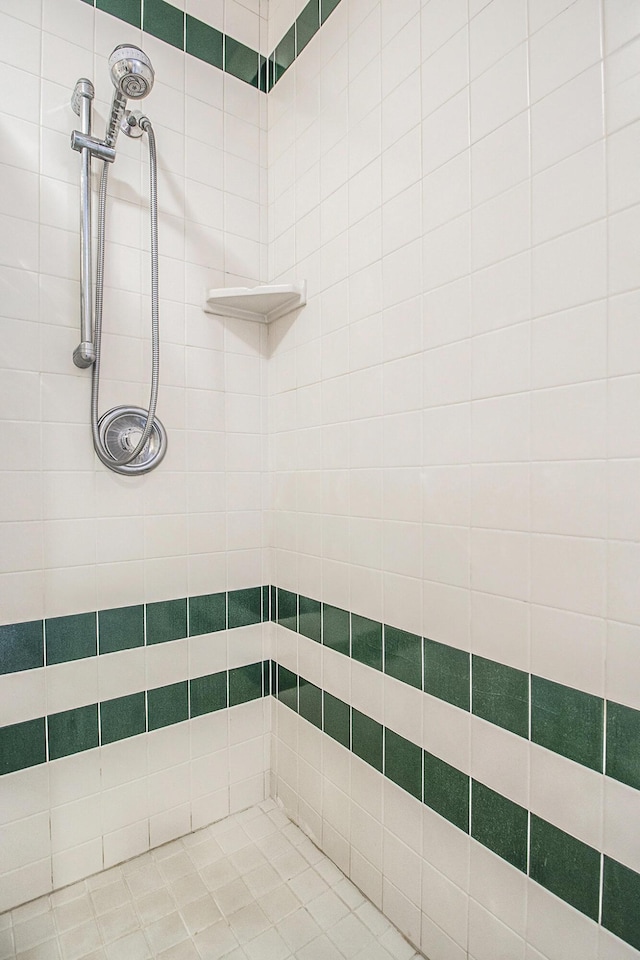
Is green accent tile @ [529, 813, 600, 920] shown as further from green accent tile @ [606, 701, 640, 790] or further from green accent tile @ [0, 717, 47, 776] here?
green accent tile @ [0, 717, 47, 776]

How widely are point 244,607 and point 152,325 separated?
92 cm

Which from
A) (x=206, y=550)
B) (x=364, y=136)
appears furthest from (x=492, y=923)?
(x=364, y=136)

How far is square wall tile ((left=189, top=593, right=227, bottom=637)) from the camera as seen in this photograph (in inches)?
62.1

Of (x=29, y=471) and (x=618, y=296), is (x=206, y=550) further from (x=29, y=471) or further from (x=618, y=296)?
(x=618, y=296)

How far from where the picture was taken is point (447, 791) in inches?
43.4

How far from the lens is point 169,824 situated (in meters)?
1.54

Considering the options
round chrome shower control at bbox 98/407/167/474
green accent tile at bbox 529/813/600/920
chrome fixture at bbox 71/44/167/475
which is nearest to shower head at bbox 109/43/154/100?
chrome fixture at bbox 71/44/167/475

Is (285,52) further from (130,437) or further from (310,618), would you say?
(310,618)

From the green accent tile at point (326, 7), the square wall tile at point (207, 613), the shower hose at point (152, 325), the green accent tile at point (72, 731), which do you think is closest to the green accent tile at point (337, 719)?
the square wall tile at point (207, 613)

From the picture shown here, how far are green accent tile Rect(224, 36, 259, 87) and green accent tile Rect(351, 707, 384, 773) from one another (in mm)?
2005

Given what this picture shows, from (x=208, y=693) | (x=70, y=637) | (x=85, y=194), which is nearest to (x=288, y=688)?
(x=208, y=693)

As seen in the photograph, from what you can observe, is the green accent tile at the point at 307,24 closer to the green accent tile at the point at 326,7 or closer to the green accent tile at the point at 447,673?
the green accent tile at the point at 326,7

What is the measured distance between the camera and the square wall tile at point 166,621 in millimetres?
1503

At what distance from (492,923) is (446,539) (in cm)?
76
